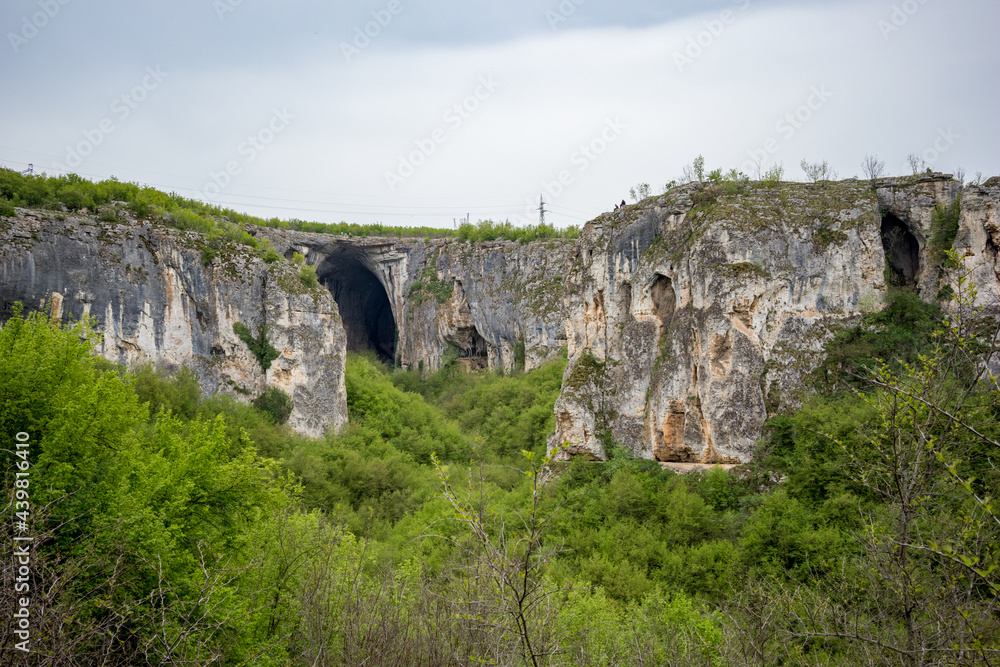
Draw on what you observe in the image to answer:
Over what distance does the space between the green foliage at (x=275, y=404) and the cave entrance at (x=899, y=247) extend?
27036 mm

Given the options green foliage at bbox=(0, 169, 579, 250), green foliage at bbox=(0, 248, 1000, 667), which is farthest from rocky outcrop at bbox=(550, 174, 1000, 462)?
green foliage at bbox=(0, 169, 579, 250)

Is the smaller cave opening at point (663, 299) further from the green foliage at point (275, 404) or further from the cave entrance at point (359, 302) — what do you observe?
the cave entrance at point (359, 302)

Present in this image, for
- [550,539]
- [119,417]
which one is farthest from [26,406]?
[550,539]

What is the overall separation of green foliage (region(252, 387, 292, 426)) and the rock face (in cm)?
36

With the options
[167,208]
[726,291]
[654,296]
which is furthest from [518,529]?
[167,208]

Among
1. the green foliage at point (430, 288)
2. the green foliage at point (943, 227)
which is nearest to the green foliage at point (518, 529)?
the green foliage at point (943, 227)

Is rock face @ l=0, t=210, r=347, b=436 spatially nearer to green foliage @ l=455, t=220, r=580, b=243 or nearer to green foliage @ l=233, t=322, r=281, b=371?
green foliage @ l=233, t=322, r=281, b=371

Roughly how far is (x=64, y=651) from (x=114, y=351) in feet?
89.8

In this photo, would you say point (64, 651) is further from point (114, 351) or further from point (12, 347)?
point (114, 351)

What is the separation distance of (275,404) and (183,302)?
6632 mm

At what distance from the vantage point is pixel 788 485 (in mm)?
19359

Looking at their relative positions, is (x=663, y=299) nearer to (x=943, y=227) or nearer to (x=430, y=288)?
(x=943, y=227)

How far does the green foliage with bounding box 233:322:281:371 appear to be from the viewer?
3319cm

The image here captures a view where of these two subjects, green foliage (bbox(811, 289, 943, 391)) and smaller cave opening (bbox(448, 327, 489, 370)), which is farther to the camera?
smaller cave opening (bbox(448, 327, 489, 370))
